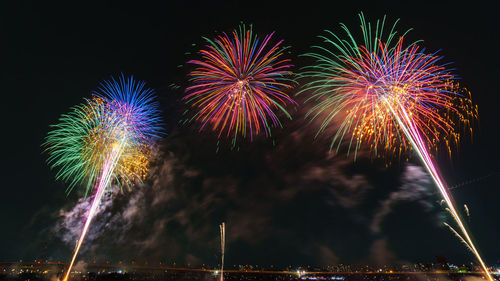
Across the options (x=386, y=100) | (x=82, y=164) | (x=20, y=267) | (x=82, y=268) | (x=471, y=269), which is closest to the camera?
(x=386, y=100)

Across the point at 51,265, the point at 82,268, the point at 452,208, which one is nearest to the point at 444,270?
the point at 452,208

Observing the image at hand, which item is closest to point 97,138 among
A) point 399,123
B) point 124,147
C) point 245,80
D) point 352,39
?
point 124,147

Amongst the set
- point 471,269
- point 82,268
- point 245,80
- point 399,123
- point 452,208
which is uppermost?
point 245,80

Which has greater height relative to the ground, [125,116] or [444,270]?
[125,116]

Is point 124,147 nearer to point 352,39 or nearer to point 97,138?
point 97,138

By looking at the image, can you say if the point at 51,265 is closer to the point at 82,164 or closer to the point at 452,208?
the point at 82,164

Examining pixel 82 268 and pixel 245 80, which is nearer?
pixel 245 80

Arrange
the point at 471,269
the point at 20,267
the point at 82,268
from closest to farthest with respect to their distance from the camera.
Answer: the point at 20,267 < the point at 82,268 < the point at 471,269

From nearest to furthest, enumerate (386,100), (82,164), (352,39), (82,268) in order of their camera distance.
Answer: (352,39) → (386,100) → (82,164) → (82,268)

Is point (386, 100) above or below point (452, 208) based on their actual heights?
above
